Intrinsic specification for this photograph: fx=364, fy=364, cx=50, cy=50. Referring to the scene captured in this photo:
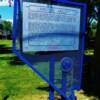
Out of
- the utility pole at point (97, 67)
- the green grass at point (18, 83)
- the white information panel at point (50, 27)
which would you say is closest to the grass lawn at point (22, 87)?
the green grass at point (18, 83)

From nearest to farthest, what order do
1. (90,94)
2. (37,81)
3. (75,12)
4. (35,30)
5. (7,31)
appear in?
1. (35,30)
2. (75,12)
3. (90,94)
4. (37,81)
5. (7,31)

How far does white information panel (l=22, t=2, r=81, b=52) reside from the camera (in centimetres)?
537

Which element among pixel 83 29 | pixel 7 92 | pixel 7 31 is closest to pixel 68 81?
pixel 83 29

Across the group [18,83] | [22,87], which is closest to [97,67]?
[22,87]

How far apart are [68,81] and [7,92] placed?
289cm

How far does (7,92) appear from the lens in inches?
334

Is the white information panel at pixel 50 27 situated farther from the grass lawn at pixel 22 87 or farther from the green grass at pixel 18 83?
the green grass at pixel 18 83

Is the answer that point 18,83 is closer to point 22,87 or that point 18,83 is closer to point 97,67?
point 22,87

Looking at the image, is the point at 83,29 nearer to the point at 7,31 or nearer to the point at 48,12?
the point at 48,12

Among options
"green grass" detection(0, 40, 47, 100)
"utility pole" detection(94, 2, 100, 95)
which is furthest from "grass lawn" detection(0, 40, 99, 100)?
"utility pole" detection(94, 2, 100, 95)

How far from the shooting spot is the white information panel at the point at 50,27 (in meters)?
5.37

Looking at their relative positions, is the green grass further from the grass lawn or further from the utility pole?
the utility pole

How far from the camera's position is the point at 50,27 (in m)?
5.57

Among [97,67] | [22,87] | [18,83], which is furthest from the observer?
[18,83]
